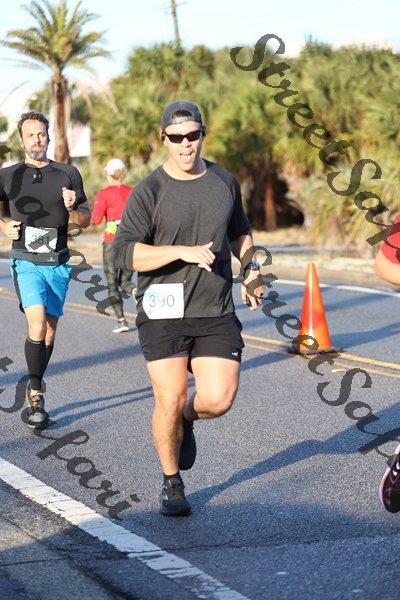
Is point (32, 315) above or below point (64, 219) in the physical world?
below

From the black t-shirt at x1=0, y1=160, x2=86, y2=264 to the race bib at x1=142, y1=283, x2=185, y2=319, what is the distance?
104 inches

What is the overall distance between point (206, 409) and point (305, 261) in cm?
1886

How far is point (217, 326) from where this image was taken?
6477 mm

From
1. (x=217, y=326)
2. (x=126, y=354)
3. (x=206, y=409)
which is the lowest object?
(x=126, y=354)

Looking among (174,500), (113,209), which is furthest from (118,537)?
(113,209)

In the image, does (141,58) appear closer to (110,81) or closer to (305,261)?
(110,81)

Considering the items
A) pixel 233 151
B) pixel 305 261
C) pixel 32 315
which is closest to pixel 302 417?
pixel 32 315

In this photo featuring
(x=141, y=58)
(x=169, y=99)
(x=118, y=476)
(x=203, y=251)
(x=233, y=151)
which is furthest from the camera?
(x=141, y=58)

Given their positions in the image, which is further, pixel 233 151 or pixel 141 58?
pixel 141 58

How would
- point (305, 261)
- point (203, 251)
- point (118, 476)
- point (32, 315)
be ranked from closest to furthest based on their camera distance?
point (203, 251) → point (118, 476) → point (32, 315) → point (305, 261)

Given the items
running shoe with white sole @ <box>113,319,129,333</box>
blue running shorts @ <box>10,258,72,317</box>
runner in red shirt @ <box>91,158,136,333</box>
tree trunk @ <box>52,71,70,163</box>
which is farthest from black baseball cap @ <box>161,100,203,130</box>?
tree trunk @ <box>52,71,70,163</box>

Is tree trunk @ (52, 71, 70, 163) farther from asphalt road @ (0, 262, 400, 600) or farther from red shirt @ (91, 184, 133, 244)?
asphalt road @ (0, 262, 400, 600)

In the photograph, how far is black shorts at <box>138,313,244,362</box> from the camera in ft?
21.0

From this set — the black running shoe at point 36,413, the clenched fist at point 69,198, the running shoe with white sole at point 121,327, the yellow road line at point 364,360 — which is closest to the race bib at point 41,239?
the clenched fist at point 69,198
